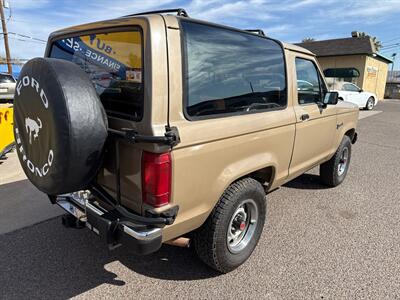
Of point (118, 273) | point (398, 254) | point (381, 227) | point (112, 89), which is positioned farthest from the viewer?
point (381, 227)

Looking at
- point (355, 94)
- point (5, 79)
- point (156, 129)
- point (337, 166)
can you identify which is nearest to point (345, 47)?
point (355, 94)

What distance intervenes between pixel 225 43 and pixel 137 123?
A: 102 cm

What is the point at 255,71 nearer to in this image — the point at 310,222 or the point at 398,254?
the point at 310,222

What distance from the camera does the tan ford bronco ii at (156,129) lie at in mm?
1974

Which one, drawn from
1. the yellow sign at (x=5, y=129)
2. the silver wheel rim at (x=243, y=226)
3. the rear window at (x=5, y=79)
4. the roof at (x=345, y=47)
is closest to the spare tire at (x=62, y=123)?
the silver wheel rim at (x=243, y=226)

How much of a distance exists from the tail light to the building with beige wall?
23687 mm

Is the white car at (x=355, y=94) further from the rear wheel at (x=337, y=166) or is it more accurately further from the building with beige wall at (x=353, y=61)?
the rear wheel at (x=337, y=166)

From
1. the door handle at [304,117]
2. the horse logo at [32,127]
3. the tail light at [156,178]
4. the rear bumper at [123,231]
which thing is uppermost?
the door handle at [304,117]

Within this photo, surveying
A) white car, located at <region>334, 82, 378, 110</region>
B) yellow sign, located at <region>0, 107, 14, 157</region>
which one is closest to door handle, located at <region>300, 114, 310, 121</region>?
yellow sign, located at <region>0, 107, 14, 157</region>

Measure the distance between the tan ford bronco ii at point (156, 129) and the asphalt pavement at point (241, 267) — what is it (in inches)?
10.6

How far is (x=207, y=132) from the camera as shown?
2213 mm

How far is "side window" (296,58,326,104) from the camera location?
3.39 m

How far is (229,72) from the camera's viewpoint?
99.1 inches

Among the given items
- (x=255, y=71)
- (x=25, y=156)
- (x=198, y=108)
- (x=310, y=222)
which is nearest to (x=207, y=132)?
(x=198, y=108)
